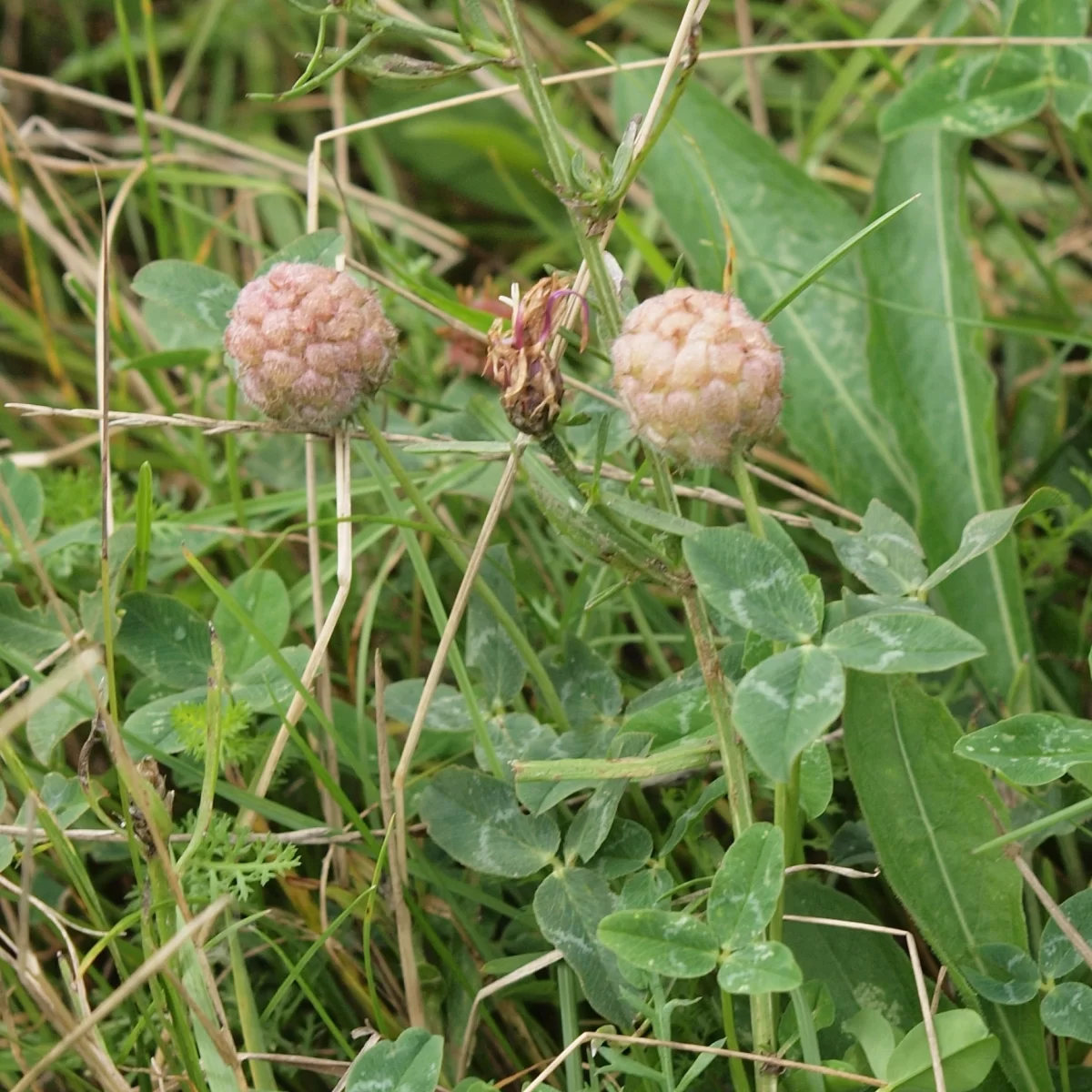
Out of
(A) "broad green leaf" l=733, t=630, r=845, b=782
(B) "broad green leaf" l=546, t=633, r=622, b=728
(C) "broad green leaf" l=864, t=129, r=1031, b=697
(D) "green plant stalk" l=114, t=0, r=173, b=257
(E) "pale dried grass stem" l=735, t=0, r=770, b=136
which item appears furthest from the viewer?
(E) "pale dried grass stem" l=735, t=0, r=770, b=136

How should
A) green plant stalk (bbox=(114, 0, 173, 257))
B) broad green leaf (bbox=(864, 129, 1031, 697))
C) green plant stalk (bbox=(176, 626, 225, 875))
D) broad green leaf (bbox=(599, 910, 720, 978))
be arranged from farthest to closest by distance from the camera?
green plant stalk (bbox=(114, 0, 173, 257)) → broad green leaf (bbox=(864, 129, 1031, 697)) → green plant stalk (bbox=(176, 626, 225, 875)) → broad green leaf (bbox=(599, 910, 720, 978))

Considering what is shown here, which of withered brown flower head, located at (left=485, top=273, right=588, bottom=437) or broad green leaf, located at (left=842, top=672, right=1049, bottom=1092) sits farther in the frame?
broad green leaf, located at (left=842, top=672, right=1049, bottom=1092)

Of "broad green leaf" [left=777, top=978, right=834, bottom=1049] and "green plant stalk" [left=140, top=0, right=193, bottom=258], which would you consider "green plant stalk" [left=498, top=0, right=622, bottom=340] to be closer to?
"broad green leaf" [left=777, top=978, right=834, bottom=1049]

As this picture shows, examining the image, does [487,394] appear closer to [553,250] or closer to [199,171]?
[553,250]

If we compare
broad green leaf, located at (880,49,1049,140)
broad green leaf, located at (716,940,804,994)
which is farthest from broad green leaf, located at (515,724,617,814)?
broad green leaf, located at (880,49,1049,140)

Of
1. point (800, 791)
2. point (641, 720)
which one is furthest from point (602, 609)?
point (800, 791)

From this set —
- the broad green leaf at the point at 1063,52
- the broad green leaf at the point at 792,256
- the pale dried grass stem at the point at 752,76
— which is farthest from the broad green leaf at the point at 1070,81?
the pale dried grass stem at the point at 752,76

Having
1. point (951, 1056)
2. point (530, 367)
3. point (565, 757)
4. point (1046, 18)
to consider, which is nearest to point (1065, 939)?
point (951, 1056)
